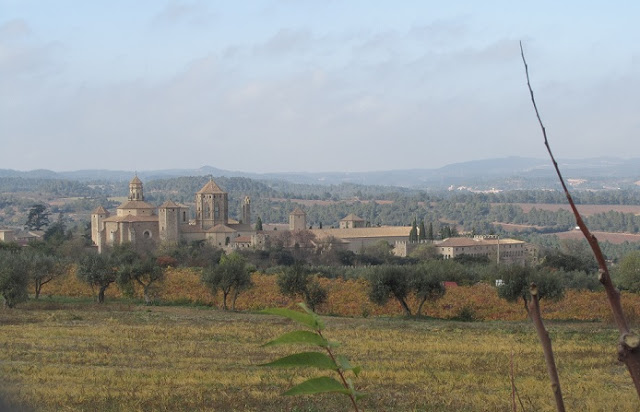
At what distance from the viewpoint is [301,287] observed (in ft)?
99.8

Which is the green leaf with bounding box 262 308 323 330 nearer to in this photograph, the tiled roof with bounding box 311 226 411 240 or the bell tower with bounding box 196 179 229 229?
the tiled roof with bounding box 311 226 411 240

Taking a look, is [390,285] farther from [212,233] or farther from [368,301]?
[212,233]

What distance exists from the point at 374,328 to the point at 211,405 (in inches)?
476

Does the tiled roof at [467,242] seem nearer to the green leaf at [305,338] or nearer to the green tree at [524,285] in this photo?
the green tree at [524,285]

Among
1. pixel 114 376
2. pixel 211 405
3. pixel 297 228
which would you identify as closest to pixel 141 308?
pixel 114 376

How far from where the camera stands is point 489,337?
20797mm

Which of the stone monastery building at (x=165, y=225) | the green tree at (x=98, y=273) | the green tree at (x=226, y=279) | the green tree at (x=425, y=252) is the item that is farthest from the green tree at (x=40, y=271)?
the green tree at (x=425, y=252)

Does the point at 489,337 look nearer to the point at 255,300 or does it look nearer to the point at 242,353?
the point at 242,353

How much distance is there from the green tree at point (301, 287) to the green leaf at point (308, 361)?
28484 millimetres

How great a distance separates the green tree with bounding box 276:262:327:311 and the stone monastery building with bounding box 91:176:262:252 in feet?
113

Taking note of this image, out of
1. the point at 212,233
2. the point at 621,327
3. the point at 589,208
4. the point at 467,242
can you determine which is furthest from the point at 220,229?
the point at 589,208

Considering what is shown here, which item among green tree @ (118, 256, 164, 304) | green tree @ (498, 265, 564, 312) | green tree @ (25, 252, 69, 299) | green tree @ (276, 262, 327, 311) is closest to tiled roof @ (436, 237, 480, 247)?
green tree @ (498, 265, 564, 312)

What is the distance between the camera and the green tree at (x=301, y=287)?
3011cm

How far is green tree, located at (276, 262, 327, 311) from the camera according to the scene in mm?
30109
